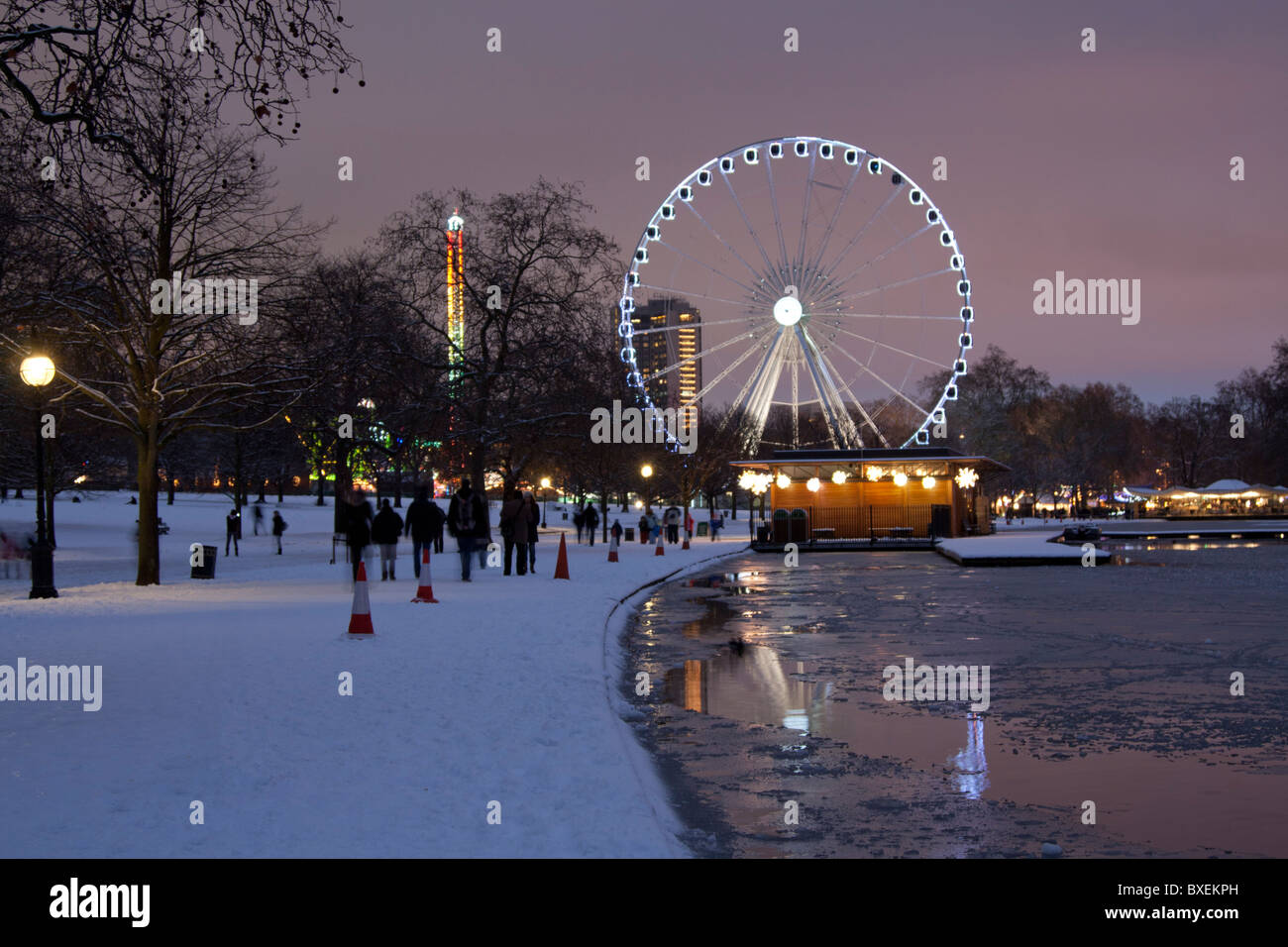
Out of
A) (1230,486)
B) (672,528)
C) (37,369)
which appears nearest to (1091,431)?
(1230,486)

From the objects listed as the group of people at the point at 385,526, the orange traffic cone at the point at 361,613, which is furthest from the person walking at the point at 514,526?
the orange traffic cone at the point at 361,613

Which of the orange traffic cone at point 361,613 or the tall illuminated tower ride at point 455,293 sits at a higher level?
the tall illuminated tower ride at point 455,293

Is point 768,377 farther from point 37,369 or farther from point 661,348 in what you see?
point 37,369

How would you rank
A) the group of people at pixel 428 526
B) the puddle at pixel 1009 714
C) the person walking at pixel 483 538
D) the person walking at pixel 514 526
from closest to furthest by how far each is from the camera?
the puddle at pixel 1009 714
the group of people at pixel 428 526
the person walking at pixel 483 538
the person walking at pixel 514 526

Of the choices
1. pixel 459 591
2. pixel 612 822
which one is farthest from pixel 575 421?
pixel 612 822

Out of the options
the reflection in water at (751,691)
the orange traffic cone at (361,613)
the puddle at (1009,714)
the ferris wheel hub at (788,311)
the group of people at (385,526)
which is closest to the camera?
the puddle at (1009,714)

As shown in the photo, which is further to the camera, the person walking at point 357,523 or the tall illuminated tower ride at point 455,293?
the tall illuminated tower ride at point 455,293

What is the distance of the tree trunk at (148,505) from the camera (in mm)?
23108

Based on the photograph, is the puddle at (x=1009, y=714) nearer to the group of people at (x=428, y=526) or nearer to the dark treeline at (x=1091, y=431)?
the group of people at (x=428, y=526)

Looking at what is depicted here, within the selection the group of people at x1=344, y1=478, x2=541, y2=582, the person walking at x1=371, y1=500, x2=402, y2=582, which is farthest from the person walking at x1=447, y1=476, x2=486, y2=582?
the person walking at x1=371, y1=500, x2=402, y2=582

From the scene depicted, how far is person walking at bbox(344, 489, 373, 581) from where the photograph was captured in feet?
66.7

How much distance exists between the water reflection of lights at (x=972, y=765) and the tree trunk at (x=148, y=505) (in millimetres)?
18655
